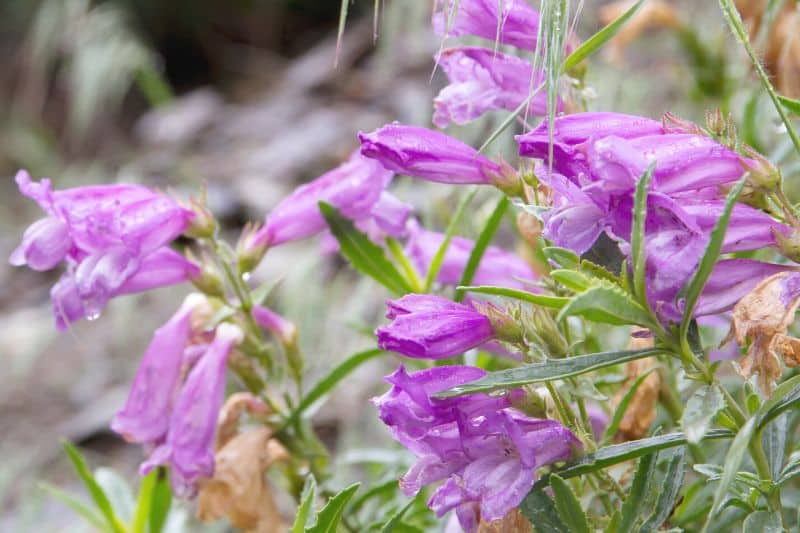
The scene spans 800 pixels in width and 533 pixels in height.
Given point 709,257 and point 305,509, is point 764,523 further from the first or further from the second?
point 305,509

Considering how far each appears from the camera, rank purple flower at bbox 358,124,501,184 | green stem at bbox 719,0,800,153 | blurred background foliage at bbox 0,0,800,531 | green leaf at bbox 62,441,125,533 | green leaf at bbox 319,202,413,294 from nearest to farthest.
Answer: green stem at bbox 719,0,800,153 < purple flower at bbox 358,124,501,184 < green leaf at bbox 319,202,413,294 < green leaf at bbox 62,441,125,533 < blurred background foliage at bbox 0,0,800,531

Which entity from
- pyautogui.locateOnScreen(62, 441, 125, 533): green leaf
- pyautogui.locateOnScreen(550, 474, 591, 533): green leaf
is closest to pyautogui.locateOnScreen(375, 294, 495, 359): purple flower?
pyautogui.locateOnScreen(550, 474, 591, 533): green leaf

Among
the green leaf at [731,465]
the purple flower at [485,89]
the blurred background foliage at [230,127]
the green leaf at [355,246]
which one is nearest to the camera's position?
the green leaf at [731,465]

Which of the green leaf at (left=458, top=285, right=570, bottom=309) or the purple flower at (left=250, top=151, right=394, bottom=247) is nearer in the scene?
the green leaf at (left=458, top=285, right=570, bottom=309)

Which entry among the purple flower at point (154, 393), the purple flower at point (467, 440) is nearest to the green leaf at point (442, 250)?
the purple flower at point (154, 393)

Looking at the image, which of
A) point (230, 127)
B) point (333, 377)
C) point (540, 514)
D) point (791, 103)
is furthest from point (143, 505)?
point (230, 127)

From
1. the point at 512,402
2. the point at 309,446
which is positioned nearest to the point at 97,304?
the point at 309,446

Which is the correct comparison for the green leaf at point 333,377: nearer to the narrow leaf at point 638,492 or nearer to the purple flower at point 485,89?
the purple flower at point 485,89

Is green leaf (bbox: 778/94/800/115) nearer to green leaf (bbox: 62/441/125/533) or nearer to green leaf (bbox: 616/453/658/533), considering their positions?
green leaf (bbox: 616/453/658/533)
